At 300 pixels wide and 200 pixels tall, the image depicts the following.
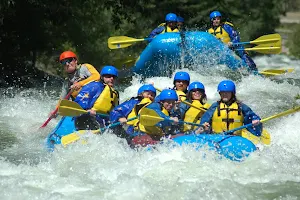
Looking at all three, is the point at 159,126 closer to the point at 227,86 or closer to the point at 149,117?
the point at 149,117

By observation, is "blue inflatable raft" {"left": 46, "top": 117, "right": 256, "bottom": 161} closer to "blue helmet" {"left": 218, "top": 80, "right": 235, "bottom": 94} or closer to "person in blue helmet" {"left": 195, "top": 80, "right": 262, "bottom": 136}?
"person in blue helmet" {"left": 195, "top": 80, "right": 262, "bottom": 136}

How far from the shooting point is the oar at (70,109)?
23.4ft

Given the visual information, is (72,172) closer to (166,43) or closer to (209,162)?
(209,162)

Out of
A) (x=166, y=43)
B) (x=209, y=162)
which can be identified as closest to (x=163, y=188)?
(x=209, y=162)

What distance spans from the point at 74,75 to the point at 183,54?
395 cm

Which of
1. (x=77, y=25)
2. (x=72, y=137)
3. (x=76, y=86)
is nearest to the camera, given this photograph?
(x=72, y=137)

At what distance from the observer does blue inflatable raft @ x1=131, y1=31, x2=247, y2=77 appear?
11445 millimetres

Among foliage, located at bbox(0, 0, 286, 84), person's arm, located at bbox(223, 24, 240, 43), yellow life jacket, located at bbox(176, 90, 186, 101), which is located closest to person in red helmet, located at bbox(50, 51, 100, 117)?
yellow life jacket, located at bbox(176, 90, 186, 101)

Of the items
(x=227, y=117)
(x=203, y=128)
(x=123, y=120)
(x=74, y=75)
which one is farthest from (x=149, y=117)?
(x=74, y=75)

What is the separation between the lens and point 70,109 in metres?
7.17

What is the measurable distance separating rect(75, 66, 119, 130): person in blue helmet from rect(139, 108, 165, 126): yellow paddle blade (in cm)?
79

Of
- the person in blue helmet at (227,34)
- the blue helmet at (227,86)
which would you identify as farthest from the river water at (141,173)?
the person in blue helmet at (227,34)

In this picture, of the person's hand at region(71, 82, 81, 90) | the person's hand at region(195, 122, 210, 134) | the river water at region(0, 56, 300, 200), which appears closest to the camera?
the river water at region(0, 56, 300, 200)

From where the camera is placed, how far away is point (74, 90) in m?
7.84
